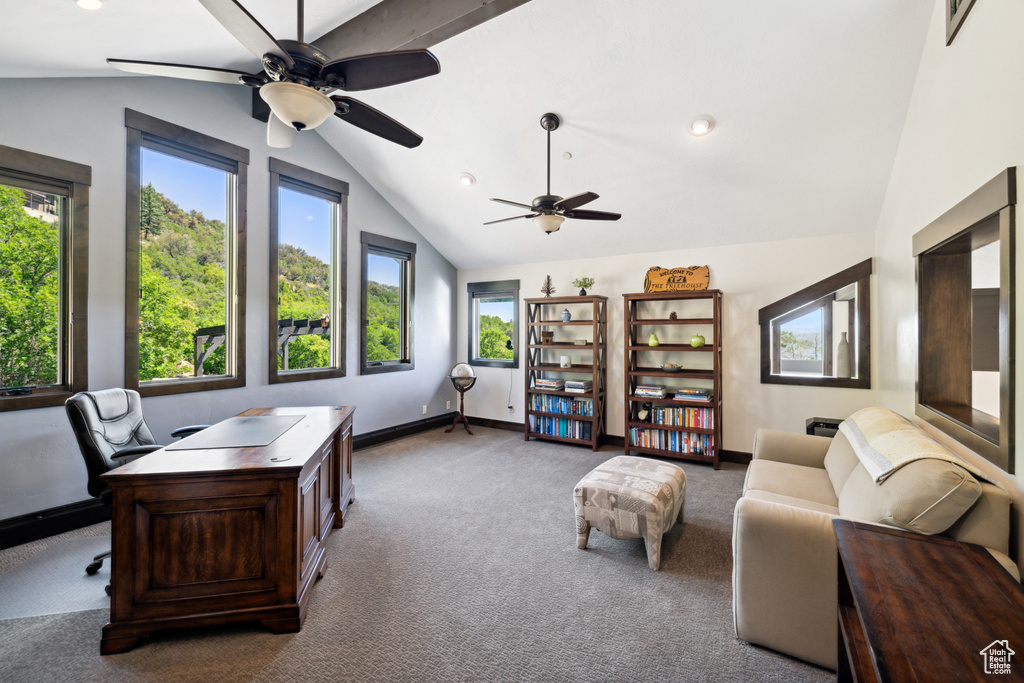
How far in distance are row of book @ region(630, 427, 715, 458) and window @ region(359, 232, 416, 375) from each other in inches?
118

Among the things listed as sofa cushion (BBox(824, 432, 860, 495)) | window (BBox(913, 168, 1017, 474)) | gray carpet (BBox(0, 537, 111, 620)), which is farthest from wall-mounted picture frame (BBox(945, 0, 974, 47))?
gray carpet (BBox(0, 537, 111, 620))

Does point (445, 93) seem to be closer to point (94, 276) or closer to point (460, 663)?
point (94, 276)

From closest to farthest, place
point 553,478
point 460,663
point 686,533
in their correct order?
point 460,663
point 686,533
point 553,478

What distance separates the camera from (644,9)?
260 cm

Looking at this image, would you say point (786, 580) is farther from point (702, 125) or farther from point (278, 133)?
point (278, 133)

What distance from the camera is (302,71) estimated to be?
1.74m

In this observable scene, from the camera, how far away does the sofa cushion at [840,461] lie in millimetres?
2291

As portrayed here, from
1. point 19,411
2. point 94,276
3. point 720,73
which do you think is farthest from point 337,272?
point 720,73

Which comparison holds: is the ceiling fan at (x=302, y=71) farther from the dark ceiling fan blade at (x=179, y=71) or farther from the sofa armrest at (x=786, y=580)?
the sofa armrest at (x=786, y=580)

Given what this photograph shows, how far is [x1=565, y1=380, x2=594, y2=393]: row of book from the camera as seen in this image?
5.09 metres

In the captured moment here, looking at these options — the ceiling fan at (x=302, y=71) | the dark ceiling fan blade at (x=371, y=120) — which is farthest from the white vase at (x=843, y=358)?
the ceiling fan at (x=302, y=71)

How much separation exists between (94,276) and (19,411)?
962mm

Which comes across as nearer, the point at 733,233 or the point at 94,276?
the point at 94,276

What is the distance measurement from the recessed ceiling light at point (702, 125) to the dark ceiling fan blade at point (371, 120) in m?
2.30
